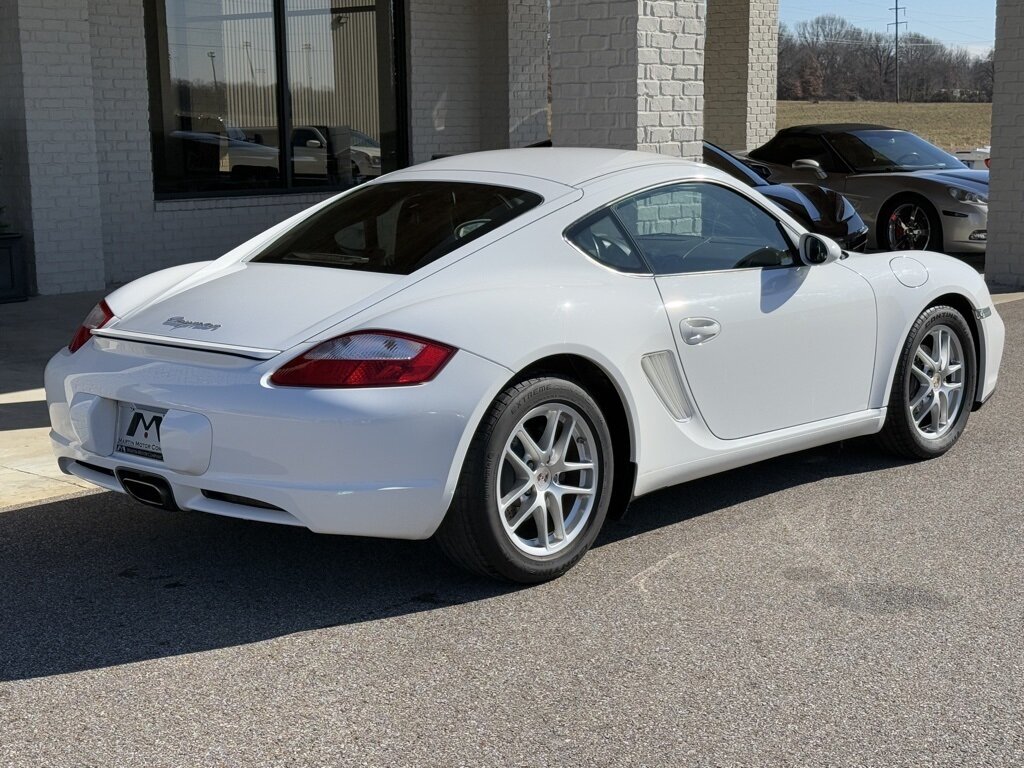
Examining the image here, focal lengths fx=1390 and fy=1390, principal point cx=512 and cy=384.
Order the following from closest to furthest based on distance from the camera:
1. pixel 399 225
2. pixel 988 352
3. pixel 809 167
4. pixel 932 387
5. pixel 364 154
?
pixel 399 225 < pixel 932 387 < pixel 988 352 < pixel 809 167 < pixel 364 154

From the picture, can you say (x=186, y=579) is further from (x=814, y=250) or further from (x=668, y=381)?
(x=814, y=250)

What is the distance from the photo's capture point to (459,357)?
439 cm

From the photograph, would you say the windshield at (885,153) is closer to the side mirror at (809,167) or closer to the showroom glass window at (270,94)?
the side mirror at (809,167)

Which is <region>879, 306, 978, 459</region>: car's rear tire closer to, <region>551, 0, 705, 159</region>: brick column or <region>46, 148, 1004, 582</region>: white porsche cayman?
<region>46, 148, 1004, 582</region>: white porsche cayman

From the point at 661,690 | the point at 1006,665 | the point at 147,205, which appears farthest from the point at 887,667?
the point at 147,205

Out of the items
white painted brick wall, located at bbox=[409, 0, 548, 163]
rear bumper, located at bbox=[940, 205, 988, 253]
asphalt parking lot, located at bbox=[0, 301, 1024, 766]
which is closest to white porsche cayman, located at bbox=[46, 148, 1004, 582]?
asphalt parking lot, located at bbox=[0, 301, 1024, 766]

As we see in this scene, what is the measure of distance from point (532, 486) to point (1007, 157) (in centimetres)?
967

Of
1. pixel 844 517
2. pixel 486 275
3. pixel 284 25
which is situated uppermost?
pixel 284 25

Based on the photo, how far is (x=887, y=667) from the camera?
158 inches

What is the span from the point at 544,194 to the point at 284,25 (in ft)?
33.6

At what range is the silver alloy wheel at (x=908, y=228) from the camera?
14.5m

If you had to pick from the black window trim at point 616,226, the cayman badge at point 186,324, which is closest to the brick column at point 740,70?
the black window trim at point 616,226

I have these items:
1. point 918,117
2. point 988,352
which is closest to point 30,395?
point 988,352

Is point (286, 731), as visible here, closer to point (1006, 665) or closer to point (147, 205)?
point (1006, 665)
